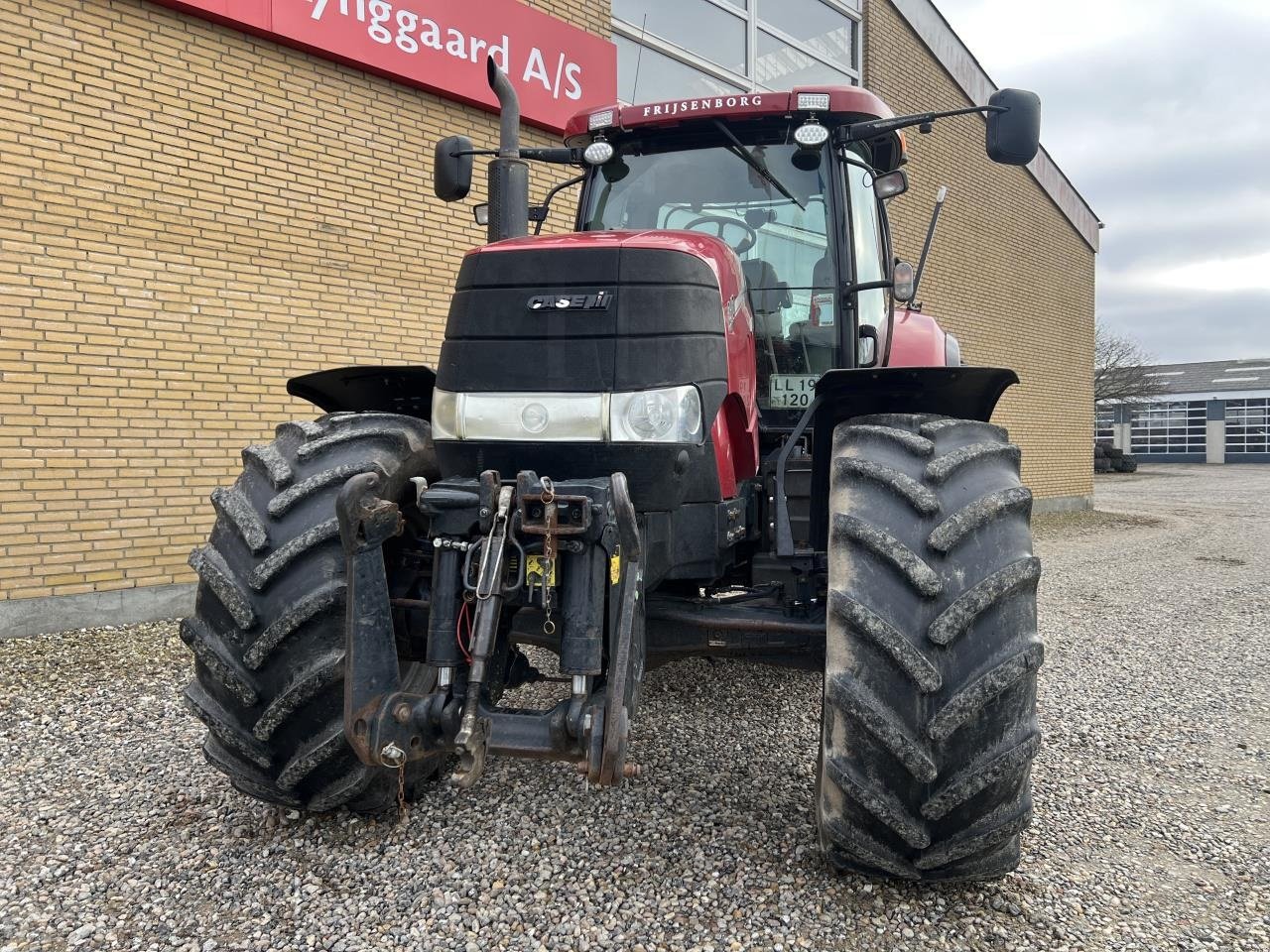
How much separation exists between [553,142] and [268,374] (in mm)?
3614

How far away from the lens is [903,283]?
378cm

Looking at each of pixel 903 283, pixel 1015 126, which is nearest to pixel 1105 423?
pixel 903 283

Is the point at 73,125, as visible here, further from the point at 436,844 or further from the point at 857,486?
the point at 857,486

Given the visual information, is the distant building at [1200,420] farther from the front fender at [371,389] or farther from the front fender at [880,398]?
the front fender at [371,389]

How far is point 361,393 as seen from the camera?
3326 mm

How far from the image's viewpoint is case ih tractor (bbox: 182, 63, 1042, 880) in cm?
212

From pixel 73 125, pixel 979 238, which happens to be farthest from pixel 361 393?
pixel 979 238

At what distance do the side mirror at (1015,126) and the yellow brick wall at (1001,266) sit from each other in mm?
9199

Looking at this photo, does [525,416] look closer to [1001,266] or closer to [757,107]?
[757,107]

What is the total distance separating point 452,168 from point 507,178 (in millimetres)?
250

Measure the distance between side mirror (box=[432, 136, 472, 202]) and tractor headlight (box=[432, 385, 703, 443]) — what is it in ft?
4.64

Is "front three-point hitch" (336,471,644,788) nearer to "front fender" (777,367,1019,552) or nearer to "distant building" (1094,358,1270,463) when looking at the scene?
"front fender" (777,367,1019,552)

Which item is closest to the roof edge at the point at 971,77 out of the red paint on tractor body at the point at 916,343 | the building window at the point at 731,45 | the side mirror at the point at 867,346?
the building window at the point at 731,45

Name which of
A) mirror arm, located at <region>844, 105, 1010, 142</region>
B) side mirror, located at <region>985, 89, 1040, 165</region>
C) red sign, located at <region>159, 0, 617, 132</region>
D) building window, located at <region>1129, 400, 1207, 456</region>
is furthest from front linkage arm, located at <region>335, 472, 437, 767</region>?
building window, located at <region>1129, 400, 1207, 456</region>
